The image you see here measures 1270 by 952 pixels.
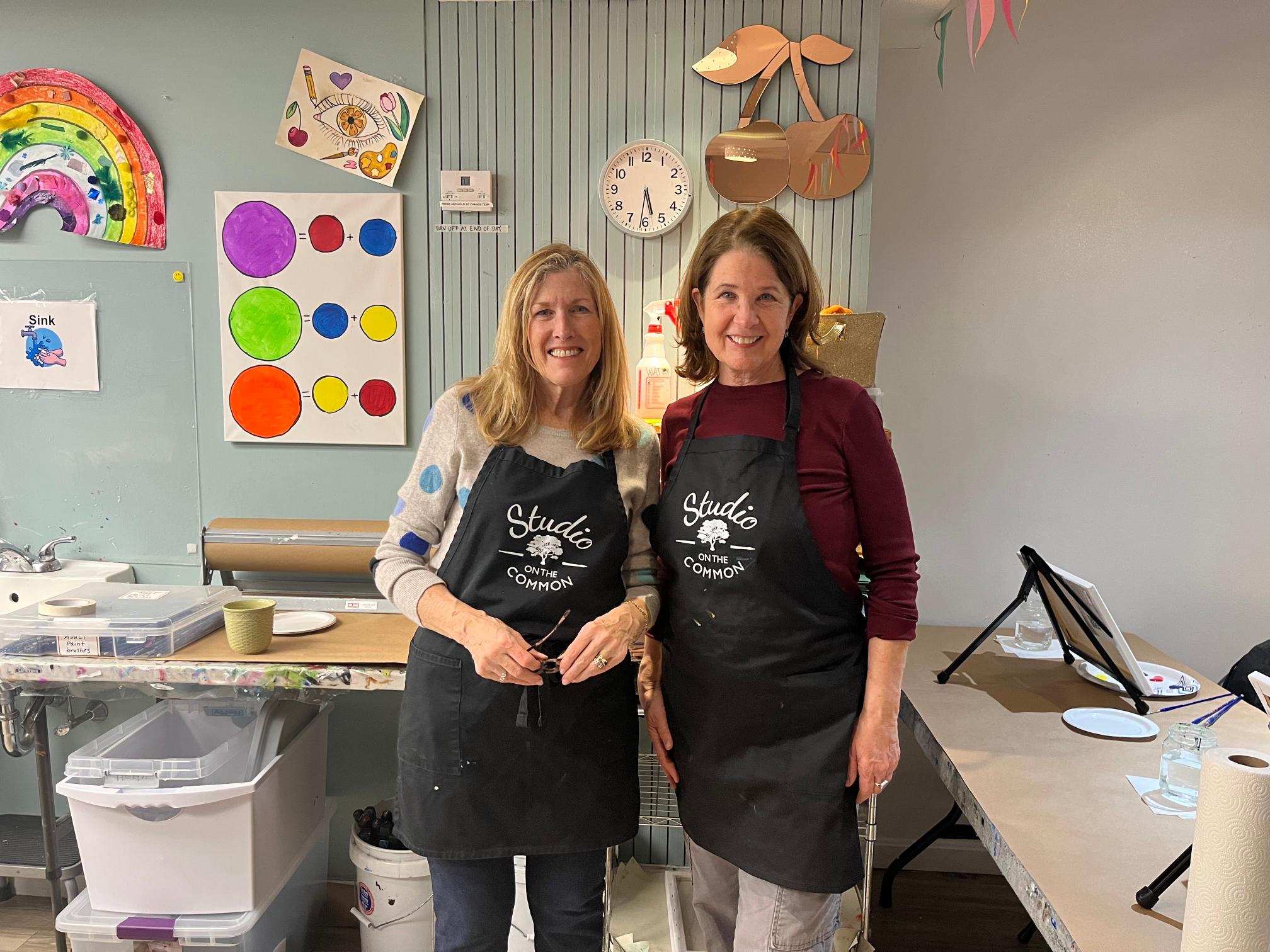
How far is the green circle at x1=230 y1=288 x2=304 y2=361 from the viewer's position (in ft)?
8.12

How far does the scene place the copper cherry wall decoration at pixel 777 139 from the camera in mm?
2262

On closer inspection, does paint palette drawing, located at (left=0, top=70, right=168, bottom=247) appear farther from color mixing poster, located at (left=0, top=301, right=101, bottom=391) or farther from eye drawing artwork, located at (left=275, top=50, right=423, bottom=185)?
eye drawing artwork, located at (left=275, top=50, right=423, bottom=185)

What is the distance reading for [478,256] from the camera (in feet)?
8.01

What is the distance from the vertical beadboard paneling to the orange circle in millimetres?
490

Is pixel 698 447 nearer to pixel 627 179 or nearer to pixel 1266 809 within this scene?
pixel 1266 809

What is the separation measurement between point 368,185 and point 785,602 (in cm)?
185

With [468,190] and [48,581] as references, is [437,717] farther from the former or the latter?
[48,581]

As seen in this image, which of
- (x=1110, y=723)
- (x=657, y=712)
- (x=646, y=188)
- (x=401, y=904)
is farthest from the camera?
(x=646, y=188)

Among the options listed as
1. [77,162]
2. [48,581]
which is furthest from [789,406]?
[77,162]

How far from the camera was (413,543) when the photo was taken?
1.46 meters

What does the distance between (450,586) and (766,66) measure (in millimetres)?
1706

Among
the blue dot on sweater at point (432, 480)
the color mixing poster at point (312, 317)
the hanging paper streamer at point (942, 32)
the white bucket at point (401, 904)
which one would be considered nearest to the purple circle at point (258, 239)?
the color mixing poster at point (312, 317)

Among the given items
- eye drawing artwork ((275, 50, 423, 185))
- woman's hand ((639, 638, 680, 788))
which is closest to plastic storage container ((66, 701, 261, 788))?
woman's hand ((639, 638, 680, 788))

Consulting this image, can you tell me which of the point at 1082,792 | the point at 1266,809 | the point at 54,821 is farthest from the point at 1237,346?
the point at 54,821
